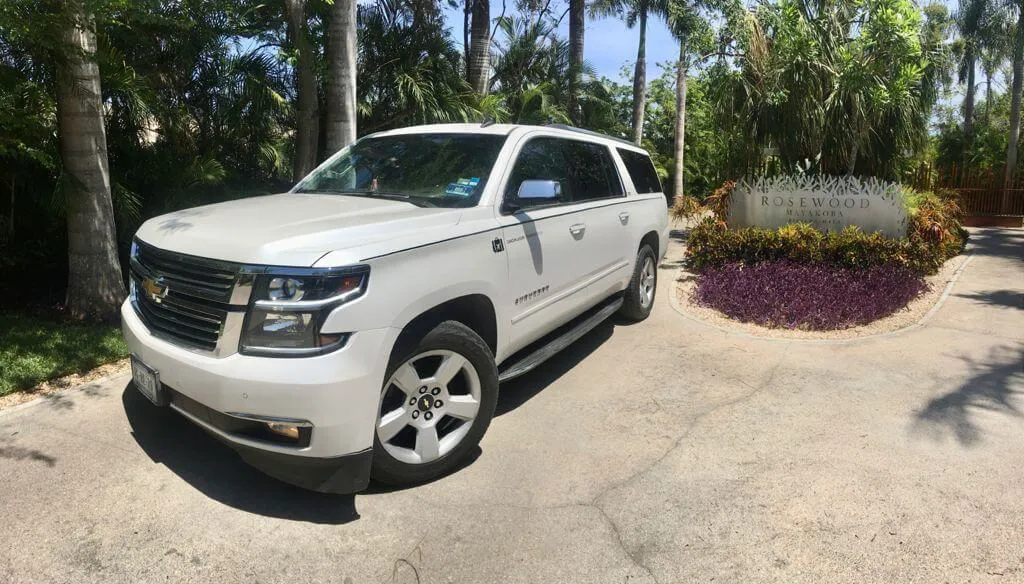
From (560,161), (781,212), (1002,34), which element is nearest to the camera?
(560,161)

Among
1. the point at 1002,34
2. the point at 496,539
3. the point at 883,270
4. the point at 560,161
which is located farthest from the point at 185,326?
the point at 1002,34

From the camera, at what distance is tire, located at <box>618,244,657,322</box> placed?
6514 mm

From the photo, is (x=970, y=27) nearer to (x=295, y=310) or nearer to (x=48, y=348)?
(x=295, y=310)

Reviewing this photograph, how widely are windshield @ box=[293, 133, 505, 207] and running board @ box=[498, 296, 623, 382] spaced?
108 cm

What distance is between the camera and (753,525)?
3256 millimetres

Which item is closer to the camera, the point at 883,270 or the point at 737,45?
the point at 883,270

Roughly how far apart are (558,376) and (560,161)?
1.66m

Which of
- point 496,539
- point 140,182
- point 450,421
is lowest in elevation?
point 496,539

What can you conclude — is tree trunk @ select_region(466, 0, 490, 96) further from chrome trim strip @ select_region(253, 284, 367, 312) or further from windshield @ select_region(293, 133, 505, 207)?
chrome trim strip @ select_region(253, 284, 367, 312)

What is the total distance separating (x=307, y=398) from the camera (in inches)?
114

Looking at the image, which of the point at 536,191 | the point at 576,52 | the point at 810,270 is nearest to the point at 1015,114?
the point at 576,52

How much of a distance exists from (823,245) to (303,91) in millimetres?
7079

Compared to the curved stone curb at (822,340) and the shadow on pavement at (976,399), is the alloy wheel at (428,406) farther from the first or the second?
the curved stone curb at (822,340)

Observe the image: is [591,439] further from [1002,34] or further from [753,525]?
[1002,34]
